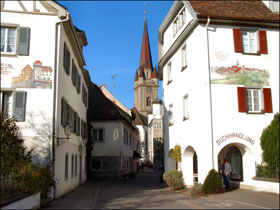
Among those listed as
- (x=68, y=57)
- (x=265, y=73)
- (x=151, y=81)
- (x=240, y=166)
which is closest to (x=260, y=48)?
(x=265, y=73)

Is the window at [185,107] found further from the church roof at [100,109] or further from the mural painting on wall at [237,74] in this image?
the church roof at [100,109]

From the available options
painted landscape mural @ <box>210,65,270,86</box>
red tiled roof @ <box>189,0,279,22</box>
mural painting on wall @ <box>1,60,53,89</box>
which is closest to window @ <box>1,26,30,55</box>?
mural painting on wall @ <box>1,60,53,89</box>

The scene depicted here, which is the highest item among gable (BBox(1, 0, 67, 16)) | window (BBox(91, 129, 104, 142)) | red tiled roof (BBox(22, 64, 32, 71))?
gable (BBox(1, 0, 67, 16))

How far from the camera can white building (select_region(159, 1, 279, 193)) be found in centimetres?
1647

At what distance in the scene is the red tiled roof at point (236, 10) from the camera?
677 inches

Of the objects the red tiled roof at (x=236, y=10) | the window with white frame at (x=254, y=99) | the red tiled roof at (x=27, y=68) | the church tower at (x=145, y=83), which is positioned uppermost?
the church tower at (x=145, y=83)

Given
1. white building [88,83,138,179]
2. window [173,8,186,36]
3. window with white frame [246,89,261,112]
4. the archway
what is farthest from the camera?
white building [88,83,138,179]

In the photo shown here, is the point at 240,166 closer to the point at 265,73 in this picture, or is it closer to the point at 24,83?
the point at 265,73

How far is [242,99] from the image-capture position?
55.0 ft

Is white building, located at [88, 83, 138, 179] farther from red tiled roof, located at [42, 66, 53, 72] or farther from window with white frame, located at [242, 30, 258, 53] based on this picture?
window with white frame, located at [242, 30, 258, 53]

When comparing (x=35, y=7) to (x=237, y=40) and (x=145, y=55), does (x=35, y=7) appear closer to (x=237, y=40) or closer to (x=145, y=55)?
(x=237, y=40)

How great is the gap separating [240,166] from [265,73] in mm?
5006

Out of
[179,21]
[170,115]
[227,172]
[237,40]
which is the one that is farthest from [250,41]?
[170,115]

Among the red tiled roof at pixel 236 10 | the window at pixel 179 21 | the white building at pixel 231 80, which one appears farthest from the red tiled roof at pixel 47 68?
the window at pixel 179 21
